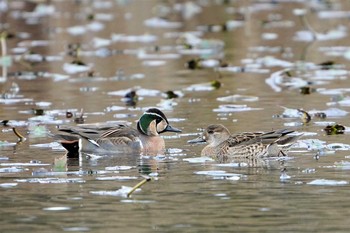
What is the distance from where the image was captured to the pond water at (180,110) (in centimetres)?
986

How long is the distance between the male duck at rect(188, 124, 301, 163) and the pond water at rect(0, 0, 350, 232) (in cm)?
23

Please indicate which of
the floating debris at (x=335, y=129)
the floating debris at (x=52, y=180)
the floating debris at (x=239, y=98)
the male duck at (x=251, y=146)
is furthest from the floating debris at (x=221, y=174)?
the floating debris at (x=239, y=98)

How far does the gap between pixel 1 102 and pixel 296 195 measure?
28.5ft

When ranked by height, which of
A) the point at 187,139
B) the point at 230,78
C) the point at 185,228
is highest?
the point at 230,78

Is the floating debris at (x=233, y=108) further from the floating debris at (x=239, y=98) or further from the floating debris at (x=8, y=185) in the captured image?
the floating debris at (x=8, y=185)

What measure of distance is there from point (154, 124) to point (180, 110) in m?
2.68

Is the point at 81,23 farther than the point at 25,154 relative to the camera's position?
Yes

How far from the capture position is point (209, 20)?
3259cm

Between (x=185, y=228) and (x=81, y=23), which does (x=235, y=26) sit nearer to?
(x=81, y=23)

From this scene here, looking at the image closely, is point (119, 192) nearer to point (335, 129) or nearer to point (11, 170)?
point (11, 170)

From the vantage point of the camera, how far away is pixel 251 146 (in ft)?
42.3

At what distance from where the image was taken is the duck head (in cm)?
1395

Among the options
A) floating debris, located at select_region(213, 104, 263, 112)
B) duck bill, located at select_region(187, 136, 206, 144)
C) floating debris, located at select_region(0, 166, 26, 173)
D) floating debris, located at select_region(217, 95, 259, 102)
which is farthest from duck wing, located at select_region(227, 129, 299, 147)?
floating debris, located at select_region(217, 95, 259, 102)

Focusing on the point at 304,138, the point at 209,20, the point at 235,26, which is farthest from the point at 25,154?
the point at 209,20
